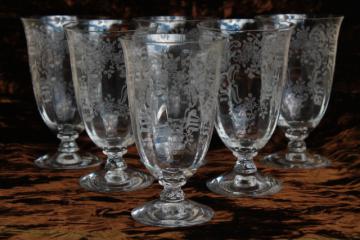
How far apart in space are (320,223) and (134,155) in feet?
1.74

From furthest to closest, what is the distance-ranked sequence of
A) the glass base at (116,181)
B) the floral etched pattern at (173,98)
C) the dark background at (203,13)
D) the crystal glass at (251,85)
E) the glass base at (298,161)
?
the dark background at (203,13) → the glass base at (298,161) → the glass base at (116,181) → the crystal glass at (251,85) → the floral etched pattern at (173,98)

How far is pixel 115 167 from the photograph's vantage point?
4.87 feet

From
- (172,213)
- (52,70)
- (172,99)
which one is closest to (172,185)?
(172,213)

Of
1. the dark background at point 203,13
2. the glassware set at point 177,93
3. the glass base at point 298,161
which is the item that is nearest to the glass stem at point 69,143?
the glassware set at point 177,93

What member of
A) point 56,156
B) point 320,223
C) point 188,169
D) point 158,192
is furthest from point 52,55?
point 320,223

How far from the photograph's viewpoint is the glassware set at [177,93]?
47.1 inches

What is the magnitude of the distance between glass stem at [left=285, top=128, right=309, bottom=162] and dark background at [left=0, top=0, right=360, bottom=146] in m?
0.18

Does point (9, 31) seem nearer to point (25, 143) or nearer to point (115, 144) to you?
point (25, 143)

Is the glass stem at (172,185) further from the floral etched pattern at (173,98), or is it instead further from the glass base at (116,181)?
the glass base at (116,181)

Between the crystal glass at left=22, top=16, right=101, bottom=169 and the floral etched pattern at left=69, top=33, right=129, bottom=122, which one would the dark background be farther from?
the floral etched pattern at left=69, top=33, right=129, bottom=122

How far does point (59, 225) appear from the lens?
124 centimetres

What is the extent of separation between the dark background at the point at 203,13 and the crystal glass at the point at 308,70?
0.24 metres

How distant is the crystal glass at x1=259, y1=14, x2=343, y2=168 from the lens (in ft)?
4.98

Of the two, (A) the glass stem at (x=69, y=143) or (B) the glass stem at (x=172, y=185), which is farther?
(A) the glass stem at (x=69, y=143)
